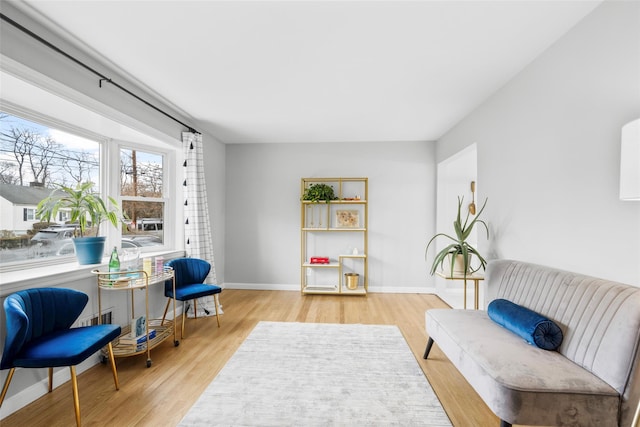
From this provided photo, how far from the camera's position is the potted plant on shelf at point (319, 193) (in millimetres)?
4625

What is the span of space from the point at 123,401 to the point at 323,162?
3.92 metres

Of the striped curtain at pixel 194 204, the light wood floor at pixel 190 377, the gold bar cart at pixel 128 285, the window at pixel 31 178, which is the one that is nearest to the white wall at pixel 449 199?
the light wood floor at pixel 190 377

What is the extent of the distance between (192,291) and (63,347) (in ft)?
4.43

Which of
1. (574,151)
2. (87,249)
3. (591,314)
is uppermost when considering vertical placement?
(574,151)

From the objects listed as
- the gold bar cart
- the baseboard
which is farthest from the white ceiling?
the baseboard

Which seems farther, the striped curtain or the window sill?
the striped curtain

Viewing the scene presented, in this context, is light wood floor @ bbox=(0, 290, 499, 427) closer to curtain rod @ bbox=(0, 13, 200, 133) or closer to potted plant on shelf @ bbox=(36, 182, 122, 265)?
potted plant on shelf @ bbox=(36, 182, 122, 265)

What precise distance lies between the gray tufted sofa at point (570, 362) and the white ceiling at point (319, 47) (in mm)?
1661

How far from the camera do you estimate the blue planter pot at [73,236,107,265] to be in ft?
8.41

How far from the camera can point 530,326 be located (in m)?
1.77

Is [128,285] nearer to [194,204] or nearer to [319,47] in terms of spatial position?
[194,204]

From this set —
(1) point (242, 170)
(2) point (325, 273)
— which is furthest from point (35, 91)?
(2) point (325, 273)

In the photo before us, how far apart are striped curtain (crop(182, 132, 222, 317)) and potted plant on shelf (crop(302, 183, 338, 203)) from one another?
5.21ft

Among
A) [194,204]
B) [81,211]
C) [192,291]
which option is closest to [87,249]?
[81,211]
